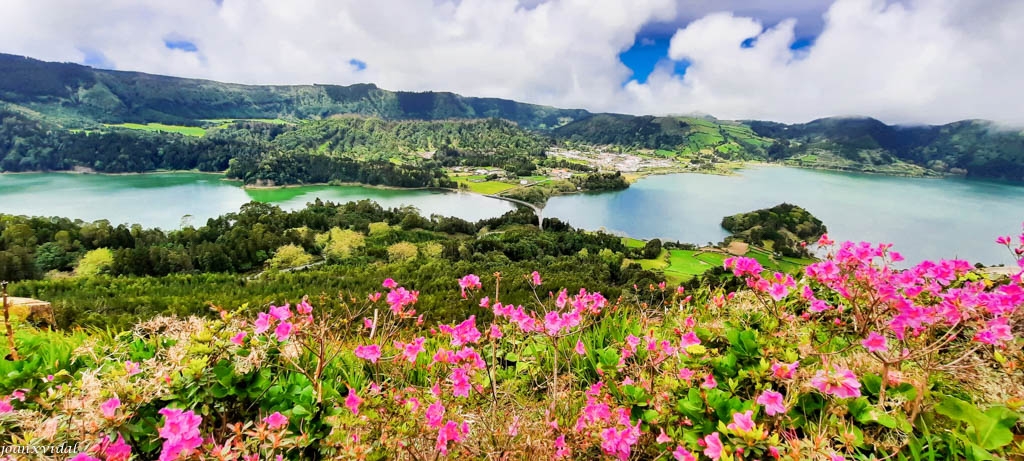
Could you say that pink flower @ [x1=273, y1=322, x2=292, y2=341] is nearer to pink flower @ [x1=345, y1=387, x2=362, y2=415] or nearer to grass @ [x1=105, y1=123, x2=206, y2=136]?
pink flower @ [x1=345, y1=387, x2=362, y2=415]

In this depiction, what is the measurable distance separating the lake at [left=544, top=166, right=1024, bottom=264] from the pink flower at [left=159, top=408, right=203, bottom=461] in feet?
145

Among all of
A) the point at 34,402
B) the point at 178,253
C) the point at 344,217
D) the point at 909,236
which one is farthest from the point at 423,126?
the point at 34,402

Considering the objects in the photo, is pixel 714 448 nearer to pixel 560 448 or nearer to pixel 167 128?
pixel 560 448

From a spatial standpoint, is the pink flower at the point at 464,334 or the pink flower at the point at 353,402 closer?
the pink flower at the point at 353,402

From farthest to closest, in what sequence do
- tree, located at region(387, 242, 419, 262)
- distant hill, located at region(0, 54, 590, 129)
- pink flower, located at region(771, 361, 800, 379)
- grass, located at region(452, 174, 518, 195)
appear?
distant hill, located at region(0, 54, 590, 129) → grass, located at region(452, 174, 518, 195) → tree, located at region(387, 242, 419, 262) → pink flower, located at region(771, 361, 800, 379)

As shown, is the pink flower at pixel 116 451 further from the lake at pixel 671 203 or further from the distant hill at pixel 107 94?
the distant hill at pixel 107 94

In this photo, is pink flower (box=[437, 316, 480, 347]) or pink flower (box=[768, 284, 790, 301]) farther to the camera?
pink flower (box=[437, 316, 480, 347])

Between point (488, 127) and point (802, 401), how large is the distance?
148937 mm

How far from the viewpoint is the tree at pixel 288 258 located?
37.2 metres

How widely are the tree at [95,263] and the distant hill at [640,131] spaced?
3415 inches

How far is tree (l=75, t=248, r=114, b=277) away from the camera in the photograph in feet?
94.2

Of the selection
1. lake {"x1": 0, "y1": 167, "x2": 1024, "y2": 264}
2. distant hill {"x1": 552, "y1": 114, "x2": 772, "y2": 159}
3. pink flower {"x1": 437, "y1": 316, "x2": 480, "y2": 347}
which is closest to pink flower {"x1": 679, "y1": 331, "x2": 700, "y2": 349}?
pink flower {"x1": 437, "y1": 316, "x2": 480, "y2": 347}

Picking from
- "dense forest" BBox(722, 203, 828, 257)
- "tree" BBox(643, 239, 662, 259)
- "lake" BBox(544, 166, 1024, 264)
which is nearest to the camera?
"tree" BBox(643, 239, 662, 259)

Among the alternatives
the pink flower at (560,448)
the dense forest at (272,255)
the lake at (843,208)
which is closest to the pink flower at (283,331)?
the pink flower at (560,448)
